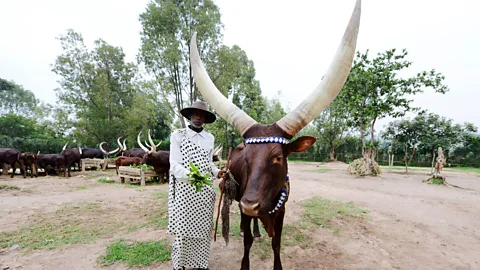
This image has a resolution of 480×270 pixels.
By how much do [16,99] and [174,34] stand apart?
4203 cm

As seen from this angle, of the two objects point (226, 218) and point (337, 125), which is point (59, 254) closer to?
point (226, 218)

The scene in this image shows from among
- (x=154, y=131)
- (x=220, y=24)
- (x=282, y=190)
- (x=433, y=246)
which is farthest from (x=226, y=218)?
(x=154, y=131)

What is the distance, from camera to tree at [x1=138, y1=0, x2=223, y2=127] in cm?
1316

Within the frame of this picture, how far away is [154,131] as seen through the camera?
78.9 ft

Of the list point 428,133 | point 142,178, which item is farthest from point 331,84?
point 428,133

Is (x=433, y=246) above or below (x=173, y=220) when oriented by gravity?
below

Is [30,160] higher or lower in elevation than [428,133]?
lower

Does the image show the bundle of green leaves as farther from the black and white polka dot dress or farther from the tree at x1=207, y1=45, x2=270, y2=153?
the tree at x1=207, y1=45, x2=270, y2=153

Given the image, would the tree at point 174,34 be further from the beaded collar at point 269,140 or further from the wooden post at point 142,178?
the beaded collar at point 269,140

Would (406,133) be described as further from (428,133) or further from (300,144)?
(300,144)

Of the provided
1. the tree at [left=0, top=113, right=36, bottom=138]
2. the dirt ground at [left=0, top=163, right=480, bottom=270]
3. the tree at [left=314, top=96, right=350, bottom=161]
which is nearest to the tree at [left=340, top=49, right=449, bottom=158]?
the dirt ground at [left=0, top=163, right=480, bottom=270]

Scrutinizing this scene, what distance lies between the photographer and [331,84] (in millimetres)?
1983

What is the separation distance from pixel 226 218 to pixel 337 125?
2627 centimetres

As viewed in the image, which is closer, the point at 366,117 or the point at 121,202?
the point at 121,202
